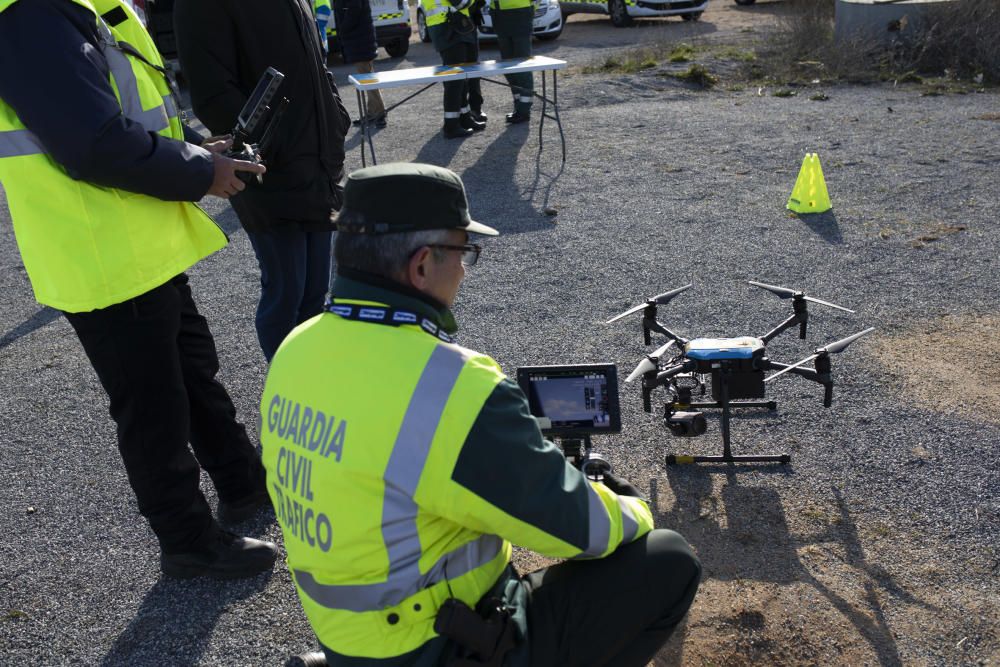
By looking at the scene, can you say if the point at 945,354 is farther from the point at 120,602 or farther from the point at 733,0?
the point at 733,0

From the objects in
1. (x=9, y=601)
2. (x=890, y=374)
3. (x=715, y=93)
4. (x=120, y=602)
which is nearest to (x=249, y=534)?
(x=120, y=602)

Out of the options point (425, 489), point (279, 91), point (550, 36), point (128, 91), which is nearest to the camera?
point (425, 489)

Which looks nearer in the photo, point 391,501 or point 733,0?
point 391,501

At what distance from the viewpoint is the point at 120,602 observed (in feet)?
9.82

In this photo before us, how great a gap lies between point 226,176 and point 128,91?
35cm

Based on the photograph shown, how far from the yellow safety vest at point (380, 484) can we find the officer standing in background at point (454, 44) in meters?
7.27

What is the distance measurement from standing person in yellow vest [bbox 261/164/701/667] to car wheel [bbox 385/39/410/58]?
13.4 metres

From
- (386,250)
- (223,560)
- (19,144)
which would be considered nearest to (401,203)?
(386,250)

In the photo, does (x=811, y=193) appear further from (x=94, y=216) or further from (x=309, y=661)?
(x=309, y=661)

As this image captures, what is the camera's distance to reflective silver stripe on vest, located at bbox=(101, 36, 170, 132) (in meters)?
2.51

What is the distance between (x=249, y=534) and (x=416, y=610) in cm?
158

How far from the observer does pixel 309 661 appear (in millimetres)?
2143

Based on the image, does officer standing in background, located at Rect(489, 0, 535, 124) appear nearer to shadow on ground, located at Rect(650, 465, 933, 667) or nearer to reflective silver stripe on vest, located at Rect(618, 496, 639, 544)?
shadow on ground, located at Rect(650, 465, 933, 667)

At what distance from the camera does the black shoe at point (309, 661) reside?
82.0 inches
